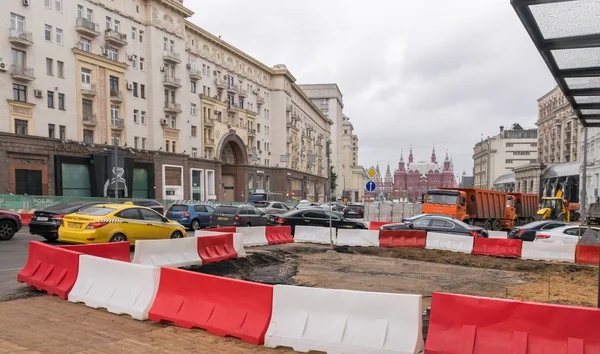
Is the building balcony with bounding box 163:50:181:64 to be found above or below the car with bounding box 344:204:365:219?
above

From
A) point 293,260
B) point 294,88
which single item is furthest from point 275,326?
point 294,88

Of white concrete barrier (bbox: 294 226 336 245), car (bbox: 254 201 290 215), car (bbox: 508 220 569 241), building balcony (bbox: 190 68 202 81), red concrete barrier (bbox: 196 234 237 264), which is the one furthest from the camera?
building balcony (bbox: 190 68 202 81)

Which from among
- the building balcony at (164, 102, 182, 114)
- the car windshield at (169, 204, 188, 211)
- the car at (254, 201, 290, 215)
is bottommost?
the car at (254, 201, 290, 215)

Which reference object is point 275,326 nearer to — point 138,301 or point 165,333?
point 165,333

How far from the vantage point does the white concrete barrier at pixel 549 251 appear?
15.9m

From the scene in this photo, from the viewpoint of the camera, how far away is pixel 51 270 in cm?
829

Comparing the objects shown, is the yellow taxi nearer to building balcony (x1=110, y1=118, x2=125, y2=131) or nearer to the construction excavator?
the construction excavator

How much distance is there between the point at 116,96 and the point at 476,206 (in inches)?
1451

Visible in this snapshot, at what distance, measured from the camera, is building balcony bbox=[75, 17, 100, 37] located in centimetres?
4122

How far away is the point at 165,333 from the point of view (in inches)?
241

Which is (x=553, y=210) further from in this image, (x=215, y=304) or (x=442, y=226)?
(x=215, y=304)

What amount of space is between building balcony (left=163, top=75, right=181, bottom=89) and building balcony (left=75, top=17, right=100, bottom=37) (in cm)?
1050

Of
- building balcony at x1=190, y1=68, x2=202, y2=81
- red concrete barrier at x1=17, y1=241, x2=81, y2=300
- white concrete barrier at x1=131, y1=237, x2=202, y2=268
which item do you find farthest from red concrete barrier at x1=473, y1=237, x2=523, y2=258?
building balcony at x1=190, y1=68, x2=202, y2=81

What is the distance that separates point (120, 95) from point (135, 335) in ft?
148
